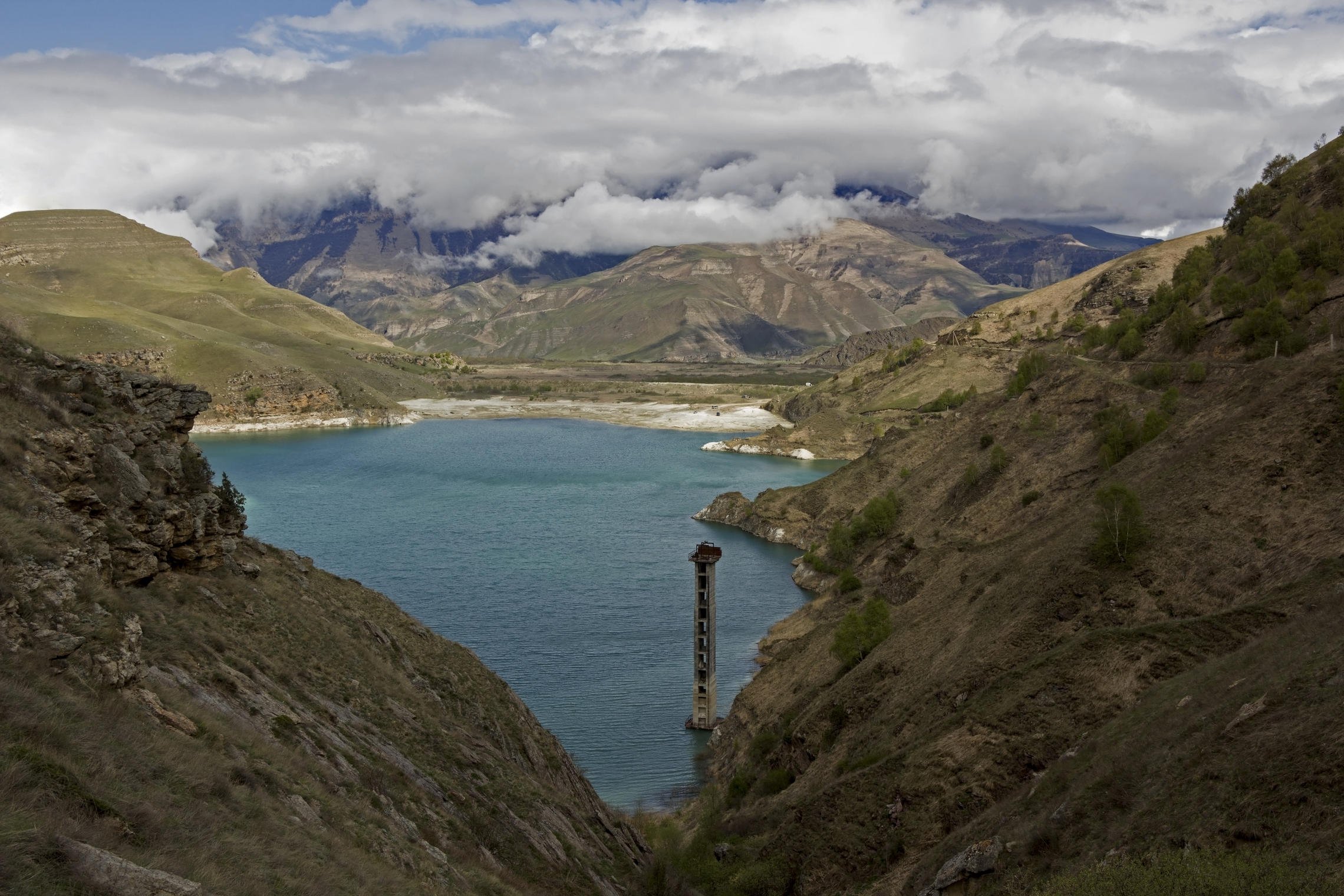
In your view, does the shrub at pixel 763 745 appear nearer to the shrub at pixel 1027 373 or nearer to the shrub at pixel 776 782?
the shrub at pixel 776 782

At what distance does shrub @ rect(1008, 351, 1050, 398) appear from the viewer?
7662 cm

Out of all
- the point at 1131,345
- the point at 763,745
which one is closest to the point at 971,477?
the point at 1131,345

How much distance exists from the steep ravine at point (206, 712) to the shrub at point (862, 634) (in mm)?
13375

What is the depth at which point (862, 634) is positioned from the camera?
4522cm

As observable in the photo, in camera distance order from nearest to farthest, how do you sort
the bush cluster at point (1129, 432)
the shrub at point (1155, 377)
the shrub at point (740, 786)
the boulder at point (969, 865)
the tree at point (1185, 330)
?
the boulder at point (969, 865) → the shrub at point (740, 786) → the bush cluster at point (1129, 432) → the shrub at point (1155, 377) → the tree at point (1185, 330)

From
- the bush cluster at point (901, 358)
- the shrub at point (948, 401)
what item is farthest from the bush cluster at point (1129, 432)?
the bush cluster at point (901, 358)

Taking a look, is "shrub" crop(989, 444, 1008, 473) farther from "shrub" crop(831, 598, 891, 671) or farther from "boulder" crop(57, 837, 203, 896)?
"boulder" crop(57, 837, 203, 896)

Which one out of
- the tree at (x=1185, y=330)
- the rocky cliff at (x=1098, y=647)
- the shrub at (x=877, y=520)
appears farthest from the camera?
the shrub at (x=877, y=520)

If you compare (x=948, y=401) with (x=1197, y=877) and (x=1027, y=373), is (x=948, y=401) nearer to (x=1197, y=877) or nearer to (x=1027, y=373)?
(x=1027, y=373)

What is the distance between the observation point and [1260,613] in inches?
1061

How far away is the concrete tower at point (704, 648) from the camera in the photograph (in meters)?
50.2

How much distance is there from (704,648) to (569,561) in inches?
1293

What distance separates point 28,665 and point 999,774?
21.6m

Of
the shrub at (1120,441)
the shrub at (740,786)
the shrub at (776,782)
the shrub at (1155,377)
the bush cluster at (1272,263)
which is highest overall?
the bush cluster at (1272,263)
